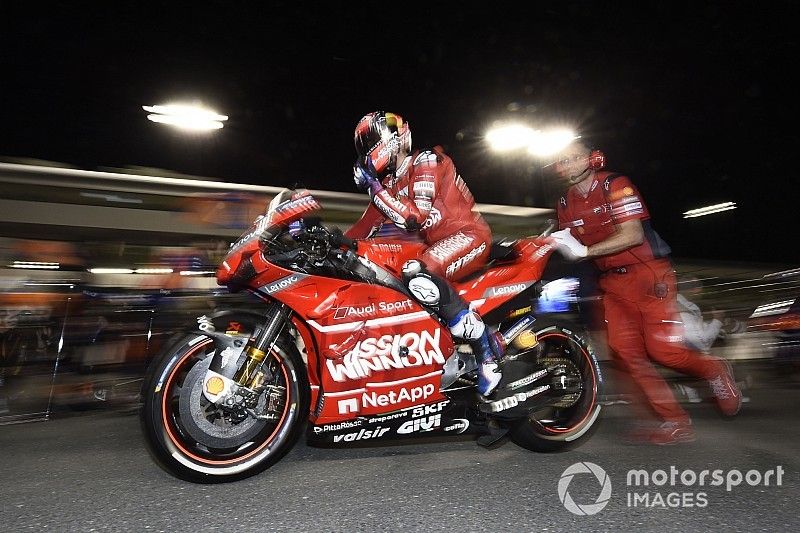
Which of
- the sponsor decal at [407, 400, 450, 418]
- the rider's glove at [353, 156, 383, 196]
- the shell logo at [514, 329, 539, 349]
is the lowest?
the sponsor decal at [407, 400, 450, 418]

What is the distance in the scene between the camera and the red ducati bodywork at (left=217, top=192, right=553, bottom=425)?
315 centimetres

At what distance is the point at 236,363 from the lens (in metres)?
3.07

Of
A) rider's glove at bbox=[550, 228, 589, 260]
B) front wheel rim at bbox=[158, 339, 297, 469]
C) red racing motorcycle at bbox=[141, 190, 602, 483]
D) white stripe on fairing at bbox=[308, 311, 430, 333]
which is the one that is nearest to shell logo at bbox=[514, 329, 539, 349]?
red racing motorcycle at bbox=[141, 190, 602, 483]

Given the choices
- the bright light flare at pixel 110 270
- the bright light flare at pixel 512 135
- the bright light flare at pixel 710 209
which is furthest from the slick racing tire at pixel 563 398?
the bright light flare at pixel 710 209

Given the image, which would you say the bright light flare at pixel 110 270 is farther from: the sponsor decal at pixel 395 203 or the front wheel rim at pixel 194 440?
the sponsor decal at pixel 395 203

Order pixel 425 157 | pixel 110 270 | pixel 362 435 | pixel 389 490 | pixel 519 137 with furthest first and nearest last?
pixel 519 137 < pixel 110 270 < pixel 425 157 < pixel 362 435 < pixel 389 490

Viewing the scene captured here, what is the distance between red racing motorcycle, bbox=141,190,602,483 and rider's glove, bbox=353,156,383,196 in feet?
1.13

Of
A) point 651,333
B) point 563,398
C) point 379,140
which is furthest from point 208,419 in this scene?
point 651,333

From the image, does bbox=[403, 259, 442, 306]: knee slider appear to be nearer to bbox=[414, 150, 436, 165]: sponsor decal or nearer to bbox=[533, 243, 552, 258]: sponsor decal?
bbox=[414, 150, 436, 165]: sponsor decal

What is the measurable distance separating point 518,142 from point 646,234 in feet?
36.9

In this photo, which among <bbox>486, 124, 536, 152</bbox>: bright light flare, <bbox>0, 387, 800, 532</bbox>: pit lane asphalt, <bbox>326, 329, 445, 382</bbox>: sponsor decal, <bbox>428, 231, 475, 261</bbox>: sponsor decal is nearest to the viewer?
<bbox>0, 387, 800, 532</bbox>: pit lane asphalt

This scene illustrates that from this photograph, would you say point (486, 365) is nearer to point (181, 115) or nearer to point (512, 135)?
point (181, 115)

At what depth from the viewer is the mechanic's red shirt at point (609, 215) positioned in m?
4.25

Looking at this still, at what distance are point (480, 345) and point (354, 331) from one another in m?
0.79
